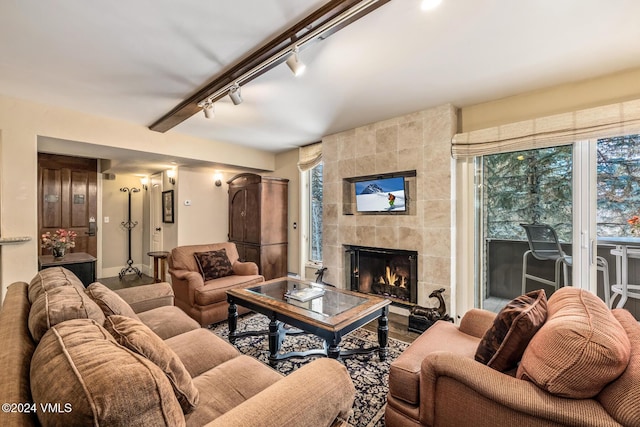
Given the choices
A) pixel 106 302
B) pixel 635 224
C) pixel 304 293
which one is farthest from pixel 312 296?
pixel 635 224

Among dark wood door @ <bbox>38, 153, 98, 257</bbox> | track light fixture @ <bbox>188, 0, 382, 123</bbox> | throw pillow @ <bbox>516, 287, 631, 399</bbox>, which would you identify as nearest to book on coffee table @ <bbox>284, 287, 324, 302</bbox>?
throw pillow @ <bbox>516, 287, 631, 399</bbox>

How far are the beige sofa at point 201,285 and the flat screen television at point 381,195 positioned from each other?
1.68m

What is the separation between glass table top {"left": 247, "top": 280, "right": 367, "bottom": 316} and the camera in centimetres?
231

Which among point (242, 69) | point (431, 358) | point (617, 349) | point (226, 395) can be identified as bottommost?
point (226, 395)

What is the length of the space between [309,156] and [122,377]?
4.16m

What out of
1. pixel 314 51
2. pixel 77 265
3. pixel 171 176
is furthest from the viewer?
pixel 171 176

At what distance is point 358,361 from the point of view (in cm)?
238

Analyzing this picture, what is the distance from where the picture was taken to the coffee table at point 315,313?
2.00m

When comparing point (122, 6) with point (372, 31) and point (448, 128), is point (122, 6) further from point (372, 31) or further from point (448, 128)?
point (448, 128)

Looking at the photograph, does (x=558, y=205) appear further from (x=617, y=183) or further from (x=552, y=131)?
(x=552, y=131)

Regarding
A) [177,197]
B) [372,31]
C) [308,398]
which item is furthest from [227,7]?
[177,197]

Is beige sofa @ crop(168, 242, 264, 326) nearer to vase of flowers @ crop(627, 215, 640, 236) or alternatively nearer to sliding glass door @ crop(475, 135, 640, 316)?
sliding glass door @ crop(475, 135, 640, 316)

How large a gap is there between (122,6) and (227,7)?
59 centimetres

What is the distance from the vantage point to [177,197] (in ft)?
16.6
